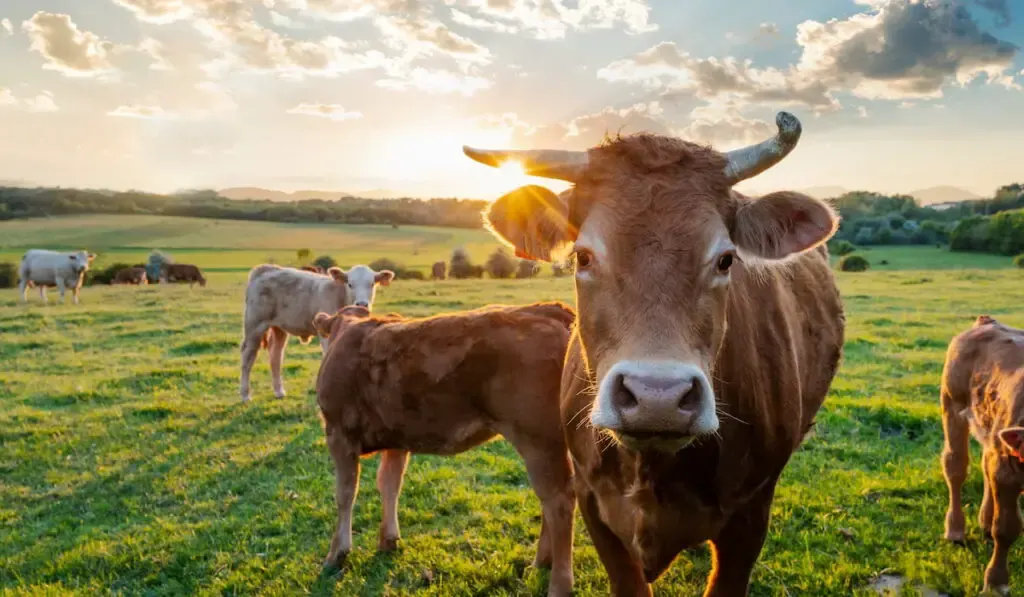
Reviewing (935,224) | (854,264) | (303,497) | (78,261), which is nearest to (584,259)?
(303,497)

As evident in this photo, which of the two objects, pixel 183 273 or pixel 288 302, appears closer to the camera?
pixel 288 302

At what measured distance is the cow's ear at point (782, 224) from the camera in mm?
2914

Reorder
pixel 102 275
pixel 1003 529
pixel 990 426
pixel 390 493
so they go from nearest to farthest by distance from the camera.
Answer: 1. pixel 1003 529
2. pixel 990 426
3. pixel 390 493
4. pixel 102 275

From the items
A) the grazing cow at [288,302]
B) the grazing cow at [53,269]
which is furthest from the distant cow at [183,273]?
the grazing cow at [288,302]

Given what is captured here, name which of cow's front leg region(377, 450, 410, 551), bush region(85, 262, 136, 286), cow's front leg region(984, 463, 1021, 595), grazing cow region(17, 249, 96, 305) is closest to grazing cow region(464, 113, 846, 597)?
cow's front leg region(984, 463, 1021, 595)

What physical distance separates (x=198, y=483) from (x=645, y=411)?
6.57 m

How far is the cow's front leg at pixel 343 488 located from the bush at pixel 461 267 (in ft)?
136

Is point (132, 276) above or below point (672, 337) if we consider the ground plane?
below

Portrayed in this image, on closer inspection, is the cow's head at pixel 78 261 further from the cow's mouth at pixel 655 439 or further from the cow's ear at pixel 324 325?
the cow's mouth at pixel 655 439

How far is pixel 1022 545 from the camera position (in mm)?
4930

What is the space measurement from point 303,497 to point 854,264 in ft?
146

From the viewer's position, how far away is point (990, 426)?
199 inches

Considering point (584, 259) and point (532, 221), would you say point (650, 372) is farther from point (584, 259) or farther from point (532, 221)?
point (532, 221)

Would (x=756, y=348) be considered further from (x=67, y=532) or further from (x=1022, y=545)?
(x=67, y=532)
